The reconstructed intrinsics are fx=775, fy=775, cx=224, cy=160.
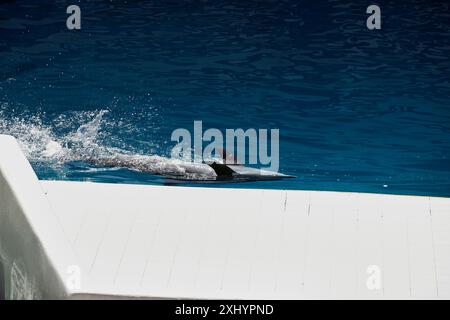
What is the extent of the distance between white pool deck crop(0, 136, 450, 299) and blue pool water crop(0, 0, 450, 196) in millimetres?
2545

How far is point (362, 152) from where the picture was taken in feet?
25.9

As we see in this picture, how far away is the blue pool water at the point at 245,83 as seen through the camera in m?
7.74

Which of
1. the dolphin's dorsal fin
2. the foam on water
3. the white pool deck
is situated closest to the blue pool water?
the foam on water

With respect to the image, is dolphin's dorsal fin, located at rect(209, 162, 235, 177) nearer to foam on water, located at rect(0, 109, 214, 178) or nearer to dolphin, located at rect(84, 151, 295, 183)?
dolphin, located at rect(84, 151, 295, 183)

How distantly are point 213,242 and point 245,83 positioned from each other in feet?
19.2

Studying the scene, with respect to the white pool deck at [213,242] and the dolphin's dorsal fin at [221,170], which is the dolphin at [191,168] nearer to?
the dolphin's dorsal fin at [221,170]

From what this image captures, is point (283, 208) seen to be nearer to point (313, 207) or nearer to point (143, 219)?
point (313, 207)

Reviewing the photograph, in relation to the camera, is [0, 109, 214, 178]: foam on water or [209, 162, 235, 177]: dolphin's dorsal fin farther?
[0, 109, 214, 178]: foam on water

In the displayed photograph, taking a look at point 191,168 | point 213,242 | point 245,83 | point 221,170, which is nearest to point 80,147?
point 191,168

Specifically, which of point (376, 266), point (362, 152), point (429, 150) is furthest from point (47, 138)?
point (376, 266)

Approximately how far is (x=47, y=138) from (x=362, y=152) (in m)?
3.26

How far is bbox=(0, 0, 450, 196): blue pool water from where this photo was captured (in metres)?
7.74

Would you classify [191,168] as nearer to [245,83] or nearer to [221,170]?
[221,170]
